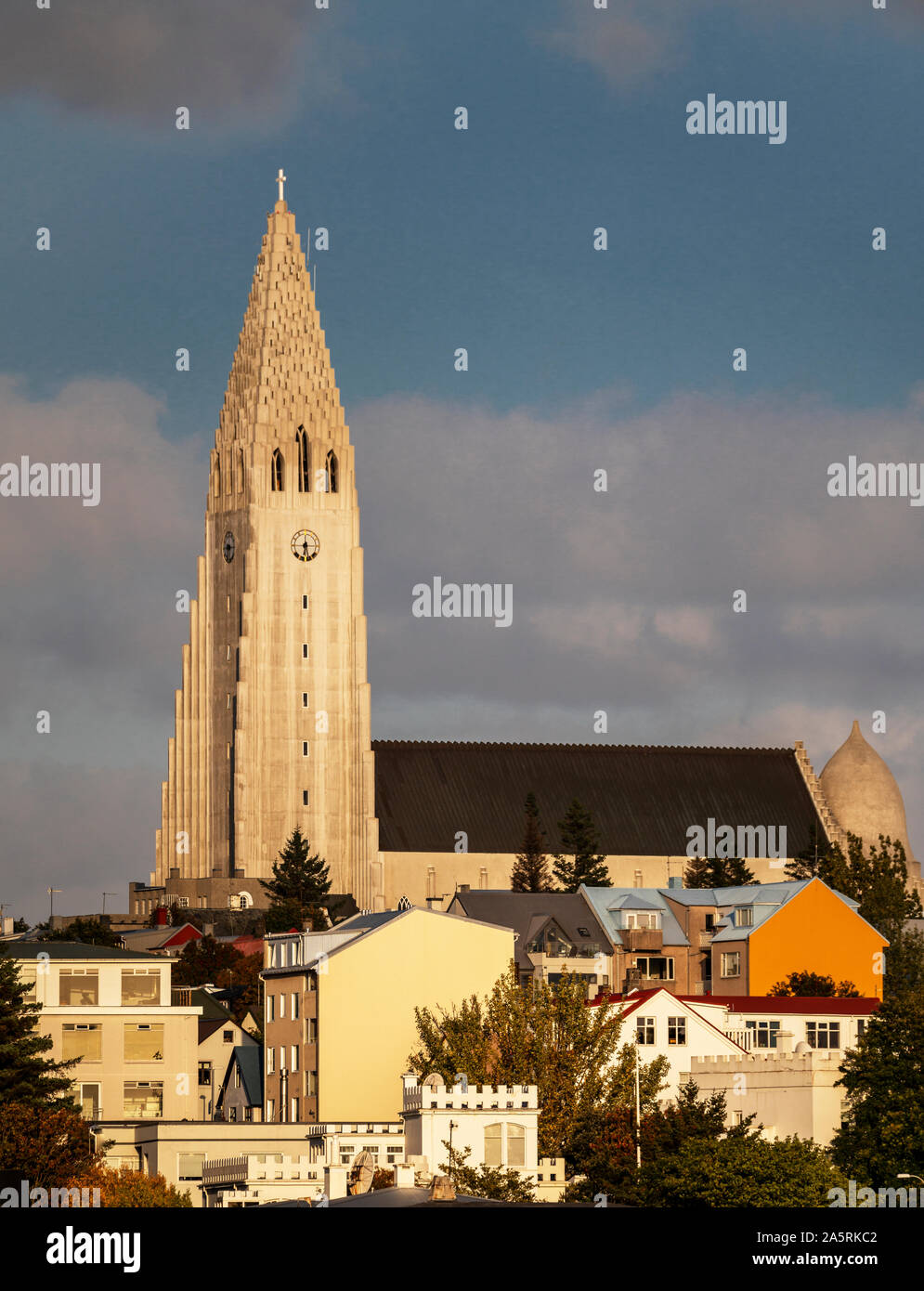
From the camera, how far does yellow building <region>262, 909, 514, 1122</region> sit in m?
82.9

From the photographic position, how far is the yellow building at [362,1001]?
8288cm

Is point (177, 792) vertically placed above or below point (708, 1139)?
above

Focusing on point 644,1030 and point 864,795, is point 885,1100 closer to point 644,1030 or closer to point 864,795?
point 644,1030

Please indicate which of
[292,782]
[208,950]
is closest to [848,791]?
[292,782]

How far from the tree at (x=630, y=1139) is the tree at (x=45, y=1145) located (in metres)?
11.0

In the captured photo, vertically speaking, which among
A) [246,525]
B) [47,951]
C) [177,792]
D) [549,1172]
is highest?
[246,525]

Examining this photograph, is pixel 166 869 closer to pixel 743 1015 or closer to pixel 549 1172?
pixel 743 1015

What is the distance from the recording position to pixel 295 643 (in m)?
181

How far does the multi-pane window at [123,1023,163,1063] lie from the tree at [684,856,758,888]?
67.8m

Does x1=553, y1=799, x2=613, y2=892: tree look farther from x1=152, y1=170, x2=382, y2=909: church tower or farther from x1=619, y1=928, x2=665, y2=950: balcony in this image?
x1=619, y1=928, x2=665, y2=950: balcony

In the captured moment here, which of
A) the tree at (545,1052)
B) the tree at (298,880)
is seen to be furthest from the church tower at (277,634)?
the tree at (545,1052)

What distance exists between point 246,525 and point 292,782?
→ 1702 centimetres

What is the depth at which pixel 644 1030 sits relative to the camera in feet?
269

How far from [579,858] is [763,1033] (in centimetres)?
6700
